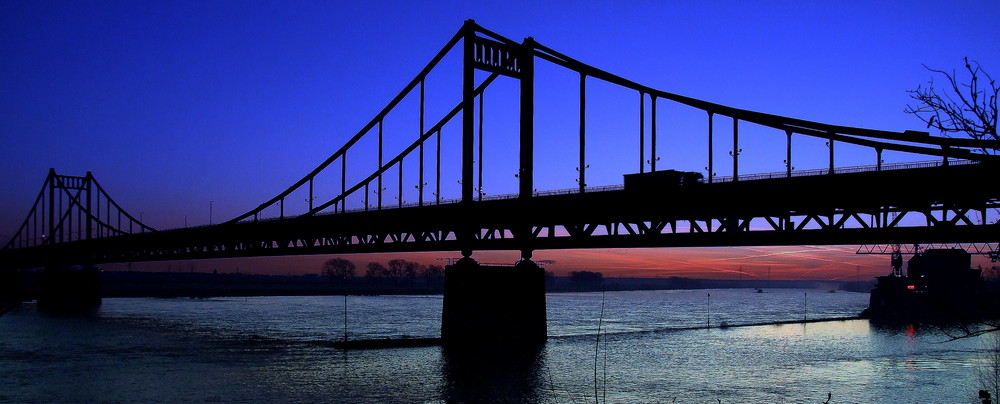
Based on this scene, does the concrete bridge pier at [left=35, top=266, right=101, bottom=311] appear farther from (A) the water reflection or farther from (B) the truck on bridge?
(B) the truck on bridge

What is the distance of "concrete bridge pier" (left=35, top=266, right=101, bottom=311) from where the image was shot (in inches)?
4737

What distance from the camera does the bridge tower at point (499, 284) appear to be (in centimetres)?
5581

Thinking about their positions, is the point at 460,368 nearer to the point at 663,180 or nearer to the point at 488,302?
the point at 488,302

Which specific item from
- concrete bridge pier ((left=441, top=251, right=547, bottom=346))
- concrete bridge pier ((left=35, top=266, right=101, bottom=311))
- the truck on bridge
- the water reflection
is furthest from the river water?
concrete bridge pier ((left=35, top=266, right=101, bottom=311))

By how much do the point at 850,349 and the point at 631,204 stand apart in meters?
33.3

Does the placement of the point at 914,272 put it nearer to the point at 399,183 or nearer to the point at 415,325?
the point at 415,325

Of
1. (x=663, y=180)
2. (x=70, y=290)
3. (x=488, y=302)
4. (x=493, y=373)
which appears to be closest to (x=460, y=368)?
(x=493, y=373)

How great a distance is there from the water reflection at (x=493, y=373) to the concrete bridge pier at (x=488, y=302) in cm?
84

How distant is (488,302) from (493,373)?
11.6 m

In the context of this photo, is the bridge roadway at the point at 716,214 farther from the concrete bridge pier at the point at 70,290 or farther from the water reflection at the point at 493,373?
the concrete bridge pier at the point at 70,290

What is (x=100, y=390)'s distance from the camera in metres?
37.8

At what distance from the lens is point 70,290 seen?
122750 mm

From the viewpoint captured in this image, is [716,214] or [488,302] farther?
[488,302]

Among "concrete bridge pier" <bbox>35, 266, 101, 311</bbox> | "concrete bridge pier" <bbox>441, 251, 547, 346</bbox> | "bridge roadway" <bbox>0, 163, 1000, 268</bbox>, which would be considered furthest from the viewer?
"concrete bridge pier" <bbox>35, 266, 101, 311</bbox>
